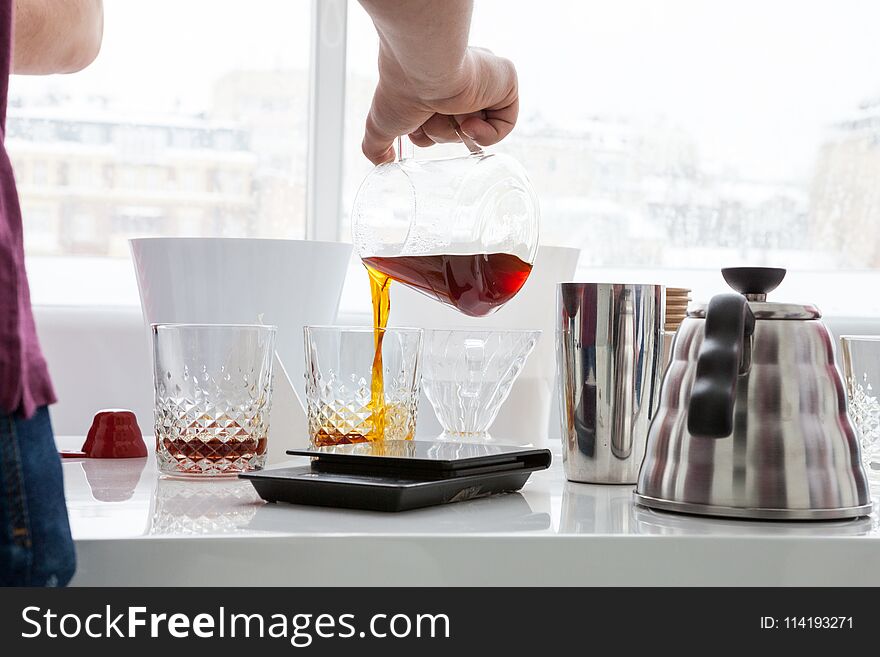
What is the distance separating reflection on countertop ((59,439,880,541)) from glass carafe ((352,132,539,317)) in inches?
7.5

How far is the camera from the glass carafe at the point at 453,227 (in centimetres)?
89

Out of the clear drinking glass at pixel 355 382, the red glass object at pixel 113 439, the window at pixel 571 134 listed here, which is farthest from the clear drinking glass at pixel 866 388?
the window at pixel 571 134

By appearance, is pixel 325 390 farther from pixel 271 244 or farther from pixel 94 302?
pixel 94 302

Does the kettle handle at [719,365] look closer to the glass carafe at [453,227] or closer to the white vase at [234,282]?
the glass carafe at [453,227]

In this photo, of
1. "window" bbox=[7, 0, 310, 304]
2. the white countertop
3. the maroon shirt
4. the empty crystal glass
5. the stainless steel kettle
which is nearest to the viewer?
the maroon shirt

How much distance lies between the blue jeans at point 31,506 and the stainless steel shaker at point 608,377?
518 mm

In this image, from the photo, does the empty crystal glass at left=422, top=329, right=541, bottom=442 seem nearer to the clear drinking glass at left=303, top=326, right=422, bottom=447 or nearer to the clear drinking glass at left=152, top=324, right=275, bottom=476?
the clear drinking glass at left=303, top=326, right=422, bottom=447

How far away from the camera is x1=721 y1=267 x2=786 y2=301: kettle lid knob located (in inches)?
30.3

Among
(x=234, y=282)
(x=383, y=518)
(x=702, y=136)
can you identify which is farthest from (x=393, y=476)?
(x=702, y=136)

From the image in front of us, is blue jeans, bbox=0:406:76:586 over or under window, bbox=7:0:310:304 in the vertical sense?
under

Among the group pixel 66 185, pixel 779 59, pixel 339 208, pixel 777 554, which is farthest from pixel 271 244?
pixel 779 59

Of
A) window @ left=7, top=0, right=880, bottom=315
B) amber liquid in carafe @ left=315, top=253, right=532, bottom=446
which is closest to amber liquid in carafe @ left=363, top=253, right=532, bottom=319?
amber liquid in carafe @ left=315, top=253, right=532, bottom=446

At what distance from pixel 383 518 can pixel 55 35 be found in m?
0.60

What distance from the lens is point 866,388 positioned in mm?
992
